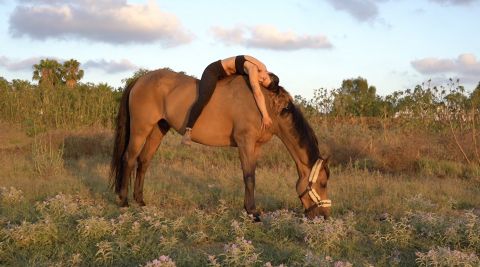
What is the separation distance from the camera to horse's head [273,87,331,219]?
592 centimetres

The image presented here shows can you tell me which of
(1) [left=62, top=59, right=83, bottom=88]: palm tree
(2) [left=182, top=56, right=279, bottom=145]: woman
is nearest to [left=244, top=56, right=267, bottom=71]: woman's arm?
(2) [left=182, top=56, right=279, bottom=145]: woman

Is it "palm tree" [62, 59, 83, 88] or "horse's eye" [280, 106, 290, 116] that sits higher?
"palm tree" [62, 59, 83, 88]

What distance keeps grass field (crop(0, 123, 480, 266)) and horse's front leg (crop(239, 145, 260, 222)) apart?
20cm

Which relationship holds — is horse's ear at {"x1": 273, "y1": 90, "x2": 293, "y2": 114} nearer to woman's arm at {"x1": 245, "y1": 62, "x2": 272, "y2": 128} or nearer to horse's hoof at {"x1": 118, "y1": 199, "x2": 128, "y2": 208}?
woman's arm at {"x1": 245, "y1": 62, "x2": 272, "y2": 128}

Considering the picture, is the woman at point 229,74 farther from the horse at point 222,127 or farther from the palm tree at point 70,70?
the palm tree at point 70,70

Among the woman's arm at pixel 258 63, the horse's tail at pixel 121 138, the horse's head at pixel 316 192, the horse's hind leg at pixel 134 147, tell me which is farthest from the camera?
the horse's tail at pixel 121 138

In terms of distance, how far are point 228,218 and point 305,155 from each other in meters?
1.23

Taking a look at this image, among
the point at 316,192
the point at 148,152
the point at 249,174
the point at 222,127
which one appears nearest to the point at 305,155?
the point at 316,192

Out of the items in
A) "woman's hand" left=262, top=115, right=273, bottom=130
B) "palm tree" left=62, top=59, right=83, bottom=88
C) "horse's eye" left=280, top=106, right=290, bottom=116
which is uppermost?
"palm tree" left=62, top=59, right=83, bottom=88

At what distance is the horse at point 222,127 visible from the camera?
6.07 meters

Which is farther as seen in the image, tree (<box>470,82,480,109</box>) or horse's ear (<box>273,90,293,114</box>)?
tree (<box>470,82,480,109</box>)

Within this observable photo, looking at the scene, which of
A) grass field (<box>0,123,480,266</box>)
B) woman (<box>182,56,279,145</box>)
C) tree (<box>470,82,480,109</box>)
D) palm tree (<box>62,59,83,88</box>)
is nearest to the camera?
grass field (<box>0,123,480,266</box>)

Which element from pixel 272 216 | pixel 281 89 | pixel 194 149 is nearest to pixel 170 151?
pixel 194 149

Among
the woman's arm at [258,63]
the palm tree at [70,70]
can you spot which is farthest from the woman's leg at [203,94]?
the palm tree at [70,70]
